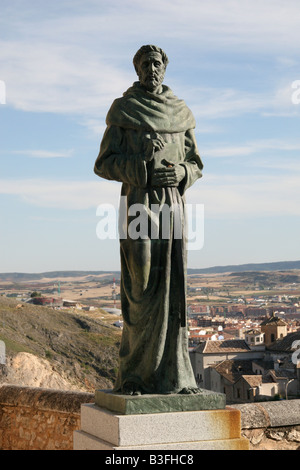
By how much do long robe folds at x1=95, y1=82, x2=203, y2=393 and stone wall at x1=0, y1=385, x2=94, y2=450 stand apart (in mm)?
2263

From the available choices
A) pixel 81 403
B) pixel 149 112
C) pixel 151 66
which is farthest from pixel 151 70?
pixel 81 403

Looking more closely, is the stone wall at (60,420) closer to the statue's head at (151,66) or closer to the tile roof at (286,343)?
the statue's head at (151,66)

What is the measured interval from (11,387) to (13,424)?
43 cm

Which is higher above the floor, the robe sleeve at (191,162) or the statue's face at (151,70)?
the statue's face at (151,70)

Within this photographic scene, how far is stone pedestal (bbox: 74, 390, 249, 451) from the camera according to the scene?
14.4 feet

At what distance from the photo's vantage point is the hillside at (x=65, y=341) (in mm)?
50688

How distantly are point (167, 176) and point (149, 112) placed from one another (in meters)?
0.47

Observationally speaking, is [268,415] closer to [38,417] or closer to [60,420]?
[60,420]

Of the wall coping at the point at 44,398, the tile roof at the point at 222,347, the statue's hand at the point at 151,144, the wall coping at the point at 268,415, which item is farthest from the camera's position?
the tile roof at the point at 222,347

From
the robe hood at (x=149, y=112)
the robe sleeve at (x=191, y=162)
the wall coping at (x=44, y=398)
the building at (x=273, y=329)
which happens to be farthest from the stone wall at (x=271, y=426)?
the building at (x=273, y=329)

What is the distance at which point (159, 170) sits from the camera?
195 inches

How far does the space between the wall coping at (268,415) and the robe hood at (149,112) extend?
270cm
